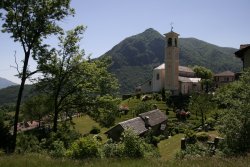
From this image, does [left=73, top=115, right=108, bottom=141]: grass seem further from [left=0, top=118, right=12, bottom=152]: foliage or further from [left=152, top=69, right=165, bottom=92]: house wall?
[left=152, top=69, right=165, bottom=92]: house wall

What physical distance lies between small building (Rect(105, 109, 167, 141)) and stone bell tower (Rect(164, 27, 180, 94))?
42.9 meters

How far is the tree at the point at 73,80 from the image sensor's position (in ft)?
99.9

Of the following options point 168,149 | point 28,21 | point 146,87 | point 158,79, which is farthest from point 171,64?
point 28,21

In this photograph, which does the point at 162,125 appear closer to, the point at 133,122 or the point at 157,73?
the point at 133,122

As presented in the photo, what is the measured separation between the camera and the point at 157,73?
106938 millimetres

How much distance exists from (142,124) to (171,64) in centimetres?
5516

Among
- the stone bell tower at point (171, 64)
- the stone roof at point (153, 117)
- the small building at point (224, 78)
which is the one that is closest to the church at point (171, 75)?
the stone bell tower at point (171, 64)

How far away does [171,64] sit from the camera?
10300 centimetres

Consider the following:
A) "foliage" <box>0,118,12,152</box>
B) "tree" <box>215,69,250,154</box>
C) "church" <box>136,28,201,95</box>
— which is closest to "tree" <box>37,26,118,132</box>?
"foliage" <box>0,118,12,152</box>

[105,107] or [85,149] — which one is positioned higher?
[105,107]

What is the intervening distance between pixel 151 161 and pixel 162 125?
4632cm

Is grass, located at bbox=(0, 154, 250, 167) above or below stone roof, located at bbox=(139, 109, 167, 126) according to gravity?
above

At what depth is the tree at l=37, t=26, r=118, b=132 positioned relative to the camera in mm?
30453

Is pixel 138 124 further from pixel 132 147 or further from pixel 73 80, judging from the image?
pixel 132 147
